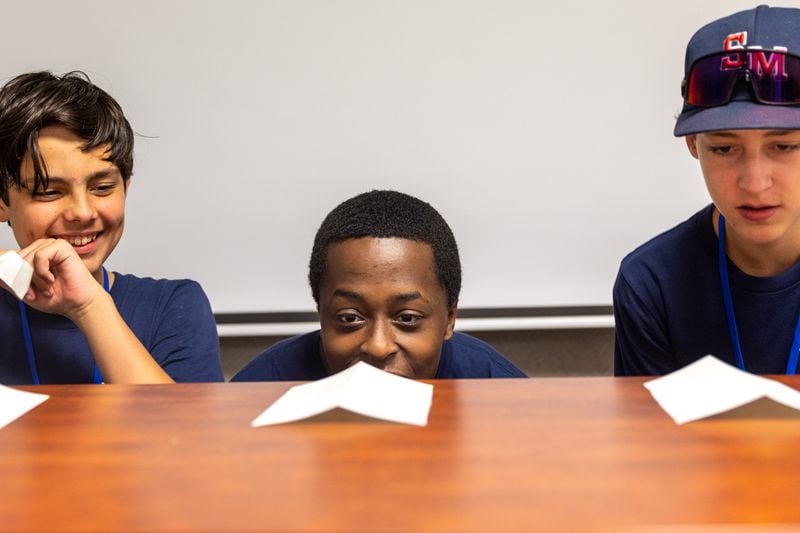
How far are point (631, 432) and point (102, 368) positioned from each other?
0.91 m

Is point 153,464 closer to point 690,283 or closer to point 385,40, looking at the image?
point 690,283

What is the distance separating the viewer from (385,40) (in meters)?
2.11

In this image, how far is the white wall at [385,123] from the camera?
2.11 metres

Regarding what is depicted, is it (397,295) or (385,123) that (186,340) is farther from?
(385,123)

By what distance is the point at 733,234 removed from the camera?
1.45 m

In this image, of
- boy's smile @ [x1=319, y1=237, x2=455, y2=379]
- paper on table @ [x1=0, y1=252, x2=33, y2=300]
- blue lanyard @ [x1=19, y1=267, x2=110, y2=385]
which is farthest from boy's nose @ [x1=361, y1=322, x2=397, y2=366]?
paper on table @ [x1=0, y1=252, x2=33, y2=300]

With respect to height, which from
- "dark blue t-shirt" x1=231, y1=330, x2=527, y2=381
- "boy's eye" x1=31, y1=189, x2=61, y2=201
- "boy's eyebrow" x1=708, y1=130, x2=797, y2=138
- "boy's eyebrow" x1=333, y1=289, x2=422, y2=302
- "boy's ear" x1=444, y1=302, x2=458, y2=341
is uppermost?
"boy's eyebrow" x1=708, y1=130, x2=797, y2=138

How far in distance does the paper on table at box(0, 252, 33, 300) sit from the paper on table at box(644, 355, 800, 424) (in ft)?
2.37

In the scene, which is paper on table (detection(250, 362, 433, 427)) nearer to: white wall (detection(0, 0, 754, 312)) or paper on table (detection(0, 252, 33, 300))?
paper on table (detection(0, 252, 33, 300))

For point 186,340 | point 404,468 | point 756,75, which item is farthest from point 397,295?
point 404,468

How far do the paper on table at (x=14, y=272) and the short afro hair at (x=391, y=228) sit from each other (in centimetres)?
53

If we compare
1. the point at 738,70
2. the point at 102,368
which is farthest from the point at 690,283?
the point at 102,368

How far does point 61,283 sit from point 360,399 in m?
0.81

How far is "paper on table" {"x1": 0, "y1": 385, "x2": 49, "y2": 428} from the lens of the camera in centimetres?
63
